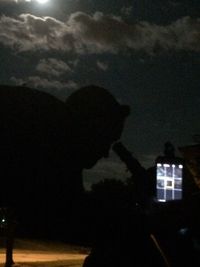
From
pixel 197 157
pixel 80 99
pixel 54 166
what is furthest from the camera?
pixel 197 157

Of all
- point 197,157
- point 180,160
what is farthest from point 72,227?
point 180,160

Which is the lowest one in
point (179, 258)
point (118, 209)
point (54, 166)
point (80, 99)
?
point (179, 258)

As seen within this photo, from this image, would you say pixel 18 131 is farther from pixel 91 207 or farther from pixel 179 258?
pixel 179 258

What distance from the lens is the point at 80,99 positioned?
5.66m

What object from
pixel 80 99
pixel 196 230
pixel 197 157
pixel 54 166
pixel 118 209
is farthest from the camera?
pixel 197 157

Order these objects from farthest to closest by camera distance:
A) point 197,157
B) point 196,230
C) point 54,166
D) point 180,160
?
point 180,160, point 197,157, point 54,166, point 196,230

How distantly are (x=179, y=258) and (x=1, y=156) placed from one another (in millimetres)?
1976

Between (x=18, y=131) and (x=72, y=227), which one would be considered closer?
(x=72, y=227)

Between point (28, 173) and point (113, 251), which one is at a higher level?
point (28, 173)

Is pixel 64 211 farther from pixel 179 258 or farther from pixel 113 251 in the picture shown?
pixel 179 258

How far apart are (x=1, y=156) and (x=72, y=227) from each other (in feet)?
3.40

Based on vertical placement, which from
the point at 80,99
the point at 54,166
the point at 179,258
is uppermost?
the point at 80,99

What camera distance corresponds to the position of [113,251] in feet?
13.6

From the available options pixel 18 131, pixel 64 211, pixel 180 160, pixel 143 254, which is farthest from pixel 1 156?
pixel 180 160
